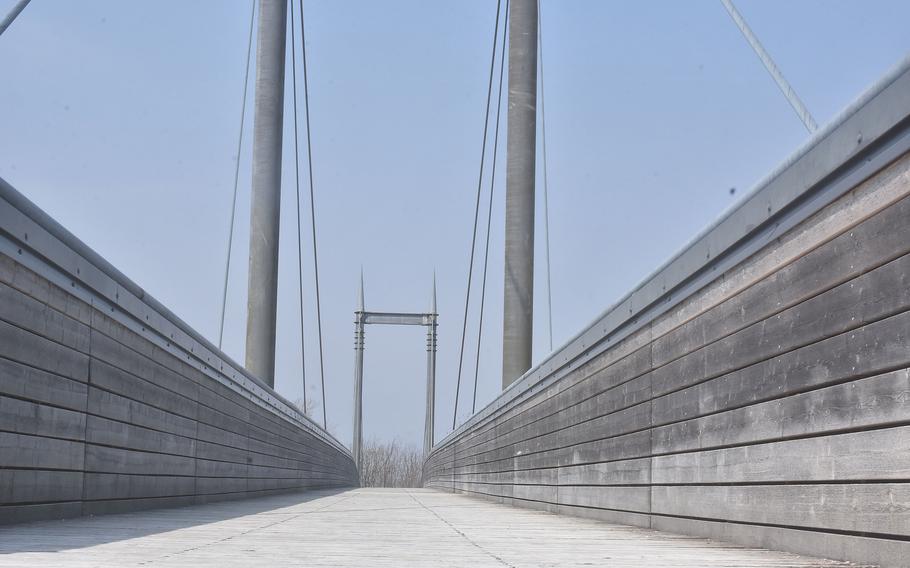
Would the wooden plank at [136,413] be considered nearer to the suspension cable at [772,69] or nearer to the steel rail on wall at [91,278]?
the steel rail on wall at [91,278]

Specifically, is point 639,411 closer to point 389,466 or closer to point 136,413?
point 136,413

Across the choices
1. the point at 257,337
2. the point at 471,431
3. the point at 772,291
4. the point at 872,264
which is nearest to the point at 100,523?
the point at 772,291

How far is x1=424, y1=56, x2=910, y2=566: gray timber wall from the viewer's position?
11.0ft

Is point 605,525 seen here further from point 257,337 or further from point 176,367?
point 257,337

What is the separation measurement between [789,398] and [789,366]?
0.38 ft

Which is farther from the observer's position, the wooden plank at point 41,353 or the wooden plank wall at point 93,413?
the wooden plank wall at point 93,413

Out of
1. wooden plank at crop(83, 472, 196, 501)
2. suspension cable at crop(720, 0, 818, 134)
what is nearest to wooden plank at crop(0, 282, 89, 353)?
wooden plank at crop(83, 472, 196, 501)

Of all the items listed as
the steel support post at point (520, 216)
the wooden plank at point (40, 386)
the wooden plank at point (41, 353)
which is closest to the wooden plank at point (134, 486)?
the wooden plank at point (40, 386)

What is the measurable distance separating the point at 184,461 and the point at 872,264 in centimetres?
621

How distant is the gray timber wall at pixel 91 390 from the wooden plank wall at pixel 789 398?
3.02 m

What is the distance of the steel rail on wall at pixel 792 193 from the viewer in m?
3.42

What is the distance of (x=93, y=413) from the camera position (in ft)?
20.2

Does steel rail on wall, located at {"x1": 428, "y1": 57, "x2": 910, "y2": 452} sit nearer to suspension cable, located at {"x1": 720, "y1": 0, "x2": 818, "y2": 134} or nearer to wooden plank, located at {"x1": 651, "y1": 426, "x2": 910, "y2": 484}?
wooden plank, located at {"x1": 651, "y1": 426, "x2": 910, "y2": 484}

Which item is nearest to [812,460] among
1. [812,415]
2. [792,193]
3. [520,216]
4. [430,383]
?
[812,415]
